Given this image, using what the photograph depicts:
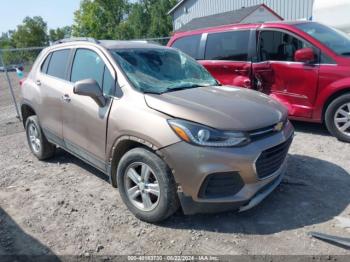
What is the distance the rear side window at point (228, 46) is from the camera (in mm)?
6246

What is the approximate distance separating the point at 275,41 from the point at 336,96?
57.7 inches

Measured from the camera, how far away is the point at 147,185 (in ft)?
10.5

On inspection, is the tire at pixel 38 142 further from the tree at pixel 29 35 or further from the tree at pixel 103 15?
the tree at pixel 29 35

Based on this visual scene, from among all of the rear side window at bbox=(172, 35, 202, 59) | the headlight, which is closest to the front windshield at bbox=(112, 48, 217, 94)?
the headlight

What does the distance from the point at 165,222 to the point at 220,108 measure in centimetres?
126

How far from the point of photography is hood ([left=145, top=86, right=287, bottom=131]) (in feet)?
9.64

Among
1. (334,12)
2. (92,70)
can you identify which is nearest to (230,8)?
(334,12)

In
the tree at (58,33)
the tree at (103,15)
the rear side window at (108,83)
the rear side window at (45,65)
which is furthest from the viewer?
the tree at (58,33)

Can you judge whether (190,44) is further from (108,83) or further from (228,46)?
(108,83)

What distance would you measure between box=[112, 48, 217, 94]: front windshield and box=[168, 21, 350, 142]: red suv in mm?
2020

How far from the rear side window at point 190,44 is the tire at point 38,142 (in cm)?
348

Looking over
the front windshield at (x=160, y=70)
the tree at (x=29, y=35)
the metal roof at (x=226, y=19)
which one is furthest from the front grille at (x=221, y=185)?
the tree at (x=29, y=35)

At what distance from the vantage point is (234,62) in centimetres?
631

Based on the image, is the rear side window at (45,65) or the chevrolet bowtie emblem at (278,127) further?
the rear side window at (45,65)
